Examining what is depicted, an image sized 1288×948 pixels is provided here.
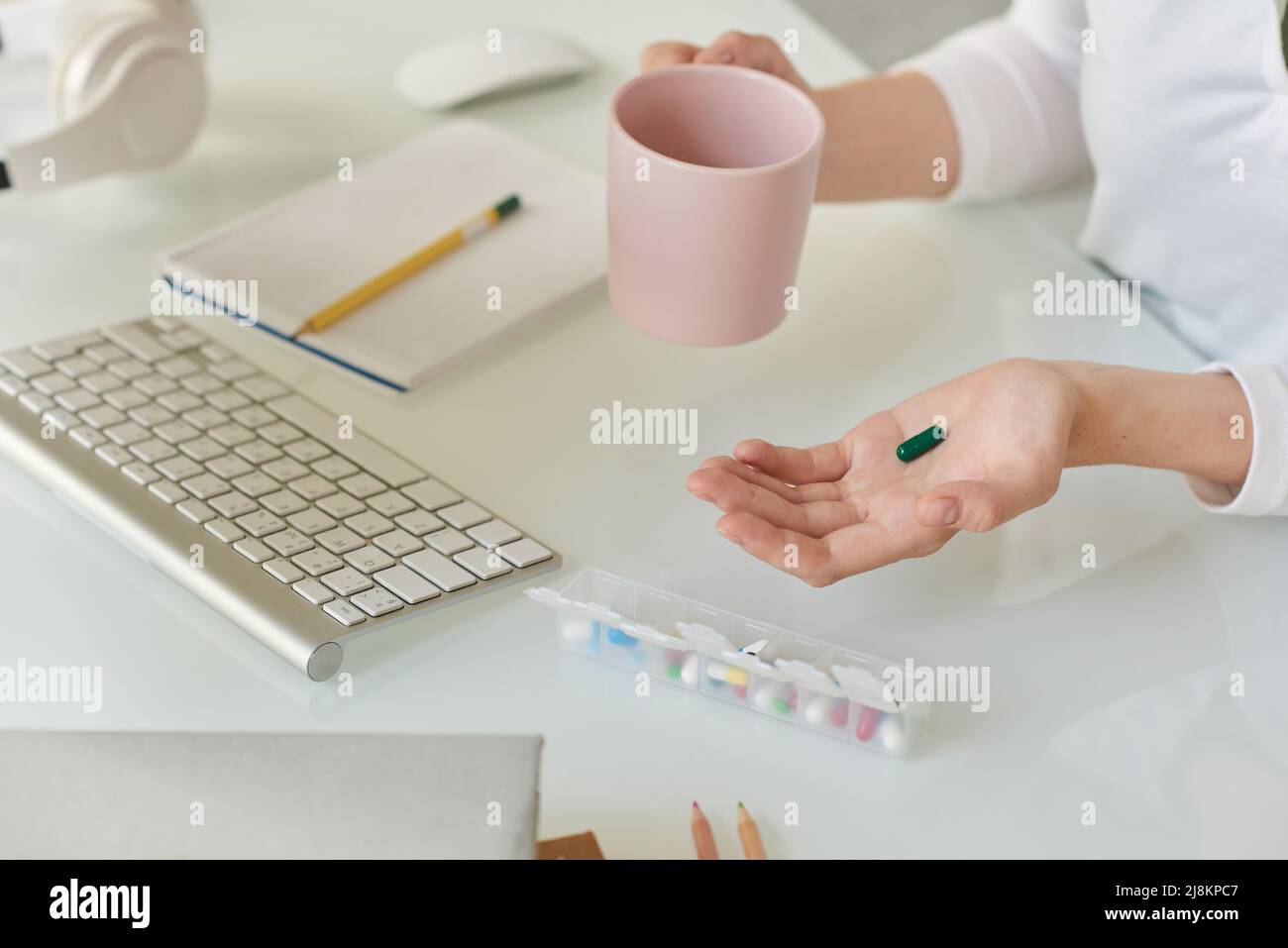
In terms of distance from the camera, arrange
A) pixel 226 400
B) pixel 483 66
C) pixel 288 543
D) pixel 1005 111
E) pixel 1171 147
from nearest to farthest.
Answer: pixel 288 543
pixel 226 400
pixel 1171 147
pixel 1005 111
pixel 483 66

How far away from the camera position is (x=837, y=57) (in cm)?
122

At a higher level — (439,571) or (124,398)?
(124,398)

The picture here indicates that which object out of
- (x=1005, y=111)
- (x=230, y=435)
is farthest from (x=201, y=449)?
(x=1005, y=111)

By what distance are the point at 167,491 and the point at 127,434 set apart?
0.19ft

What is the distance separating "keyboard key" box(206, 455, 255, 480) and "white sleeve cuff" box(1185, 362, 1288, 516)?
541mm

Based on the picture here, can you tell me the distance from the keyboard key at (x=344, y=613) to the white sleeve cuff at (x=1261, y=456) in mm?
479

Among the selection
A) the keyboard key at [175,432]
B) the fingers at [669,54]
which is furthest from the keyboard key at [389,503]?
the fingers at [669,54]

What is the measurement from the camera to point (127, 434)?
2.47 ft

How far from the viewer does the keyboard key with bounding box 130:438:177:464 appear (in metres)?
0.74

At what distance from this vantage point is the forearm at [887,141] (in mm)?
968

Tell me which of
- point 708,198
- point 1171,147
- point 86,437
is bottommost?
point 86,437

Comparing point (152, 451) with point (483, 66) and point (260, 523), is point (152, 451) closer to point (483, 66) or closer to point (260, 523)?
point (260, 523)
